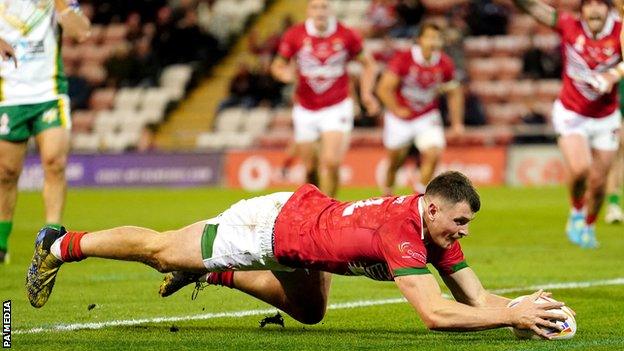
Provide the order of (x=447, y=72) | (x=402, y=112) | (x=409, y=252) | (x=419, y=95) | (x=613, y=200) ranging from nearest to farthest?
(x=409, y=252), (x=613, y=200), (x=447, y=72), (x=402, y=112), (x=419, y=95)

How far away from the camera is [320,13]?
53.2 ft

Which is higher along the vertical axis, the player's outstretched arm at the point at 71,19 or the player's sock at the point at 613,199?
the player's outstretched arm at the point at 71,19

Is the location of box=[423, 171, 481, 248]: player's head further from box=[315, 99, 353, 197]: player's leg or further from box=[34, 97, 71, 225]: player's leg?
box=[315, 99, 353, 197]: player's leg

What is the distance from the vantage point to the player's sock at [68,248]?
756 cm

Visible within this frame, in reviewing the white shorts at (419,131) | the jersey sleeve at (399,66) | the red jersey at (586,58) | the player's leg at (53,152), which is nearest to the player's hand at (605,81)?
the red jersey at (586,58)

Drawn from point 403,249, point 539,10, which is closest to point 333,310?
point 403,249

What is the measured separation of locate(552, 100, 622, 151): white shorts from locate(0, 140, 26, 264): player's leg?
5.58 metres

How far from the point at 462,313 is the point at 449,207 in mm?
547

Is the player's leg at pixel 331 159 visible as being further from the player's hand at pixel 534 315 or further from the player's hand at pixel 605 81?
the player's hand at pixel 534 315

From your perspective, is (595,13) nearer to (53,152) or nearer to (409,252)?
(53,152)

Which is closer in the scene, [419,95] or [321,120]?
[321,120]

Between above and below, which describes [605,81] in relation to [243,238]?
below

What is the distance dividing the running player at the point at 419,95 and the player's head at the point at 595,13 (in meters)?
5.10

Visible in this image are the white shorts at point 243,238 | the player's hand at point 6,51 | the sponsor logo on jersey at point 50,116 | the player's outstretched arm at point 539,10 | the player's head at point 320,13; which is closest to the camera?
the white shorts at point 243,238
